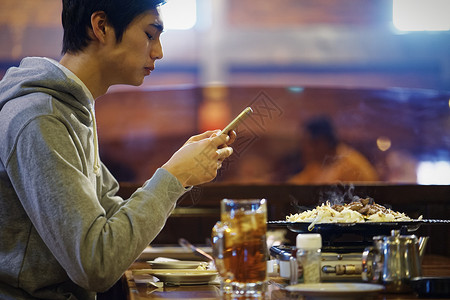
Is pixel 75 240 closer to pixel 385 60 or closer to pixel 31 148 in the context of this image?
pixel 31 148

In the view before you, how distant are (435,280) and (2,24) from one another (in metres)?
4.07

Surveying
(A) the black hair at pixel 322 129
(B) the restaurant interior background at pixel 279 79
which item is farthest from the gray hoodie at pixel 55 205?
(A) the black hair at pixel 322 129

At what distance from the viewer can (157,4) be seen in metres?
1.74

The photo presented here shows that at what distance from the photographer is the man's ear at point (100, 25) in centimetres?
171

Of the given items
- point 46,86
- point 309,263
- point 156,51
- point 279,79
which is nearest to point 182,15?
point 279,79

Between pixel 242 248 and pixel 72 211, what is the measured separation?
Result: 1.28 feet

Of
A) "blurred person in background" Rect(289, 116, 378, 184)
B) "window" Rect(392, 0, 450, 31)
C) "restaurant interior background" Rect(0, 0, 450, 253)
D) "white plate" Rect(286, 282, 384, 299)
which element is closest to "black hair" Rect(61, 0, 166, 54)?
"white plate" Rect(286, 282, 384, 299)

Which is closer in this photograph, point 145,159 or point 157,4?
point 157,4

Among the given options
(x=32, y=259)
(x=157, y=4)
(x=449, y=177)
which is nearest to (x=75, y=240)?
(x=32, y=259)

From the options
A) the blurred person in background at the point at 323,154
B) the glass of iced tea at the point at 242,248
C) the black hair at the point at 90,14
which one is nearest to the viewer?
the glass of iced tea at the point at 242,248

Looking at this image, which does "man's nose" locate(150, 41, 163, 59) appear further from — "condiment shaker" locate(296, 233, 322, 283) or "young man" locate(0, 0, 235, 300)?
"condiment shaker" locate(296, 233, 322, 283)

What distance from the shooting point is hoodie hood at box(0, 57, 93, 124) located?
1563 millimetres

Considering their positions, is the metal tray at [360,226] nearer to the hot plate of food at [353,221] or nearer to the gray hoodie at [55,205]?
the hot plate of food at [353,221]

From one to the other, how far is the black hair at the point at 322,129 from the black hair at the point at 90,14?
3408mm
